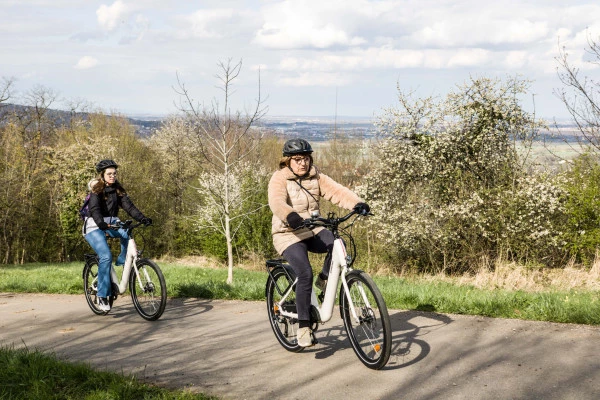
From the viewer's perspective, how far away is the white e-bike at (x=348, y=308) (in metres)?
4.56

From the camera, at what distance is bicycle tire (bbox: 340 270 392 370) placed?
4469 millimetres

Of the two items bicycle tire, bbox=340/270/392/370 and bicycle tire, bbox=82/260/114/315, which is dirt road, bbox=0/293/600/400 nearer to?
bicycle tire, bbox=340/270/392/370

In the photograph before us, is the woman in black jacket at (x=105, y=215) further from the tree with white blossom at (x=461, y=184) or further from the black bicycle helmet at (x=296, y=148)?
the tree with white blossom at (x=461, y=184)

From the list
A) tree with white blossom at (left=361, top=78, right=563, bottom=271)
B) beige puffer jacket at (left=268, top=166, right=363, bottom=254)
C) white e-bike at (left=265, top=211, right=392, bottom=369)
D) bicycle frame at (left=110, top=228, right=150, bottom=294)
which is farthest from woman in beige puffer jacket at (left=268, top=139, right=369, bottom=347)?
tree with white blossom at (left=361, top=78, right=563, bottom=271)

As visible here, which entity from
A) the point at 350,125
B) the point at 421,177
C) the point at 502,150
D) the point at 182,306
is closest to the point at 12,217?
the point at 350,125

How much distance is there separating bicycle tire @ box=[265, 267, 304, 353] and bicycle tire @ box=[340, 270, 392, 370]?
63 cm

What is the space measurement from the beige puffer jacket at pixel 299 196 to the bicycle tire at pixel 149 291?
87.9 inches

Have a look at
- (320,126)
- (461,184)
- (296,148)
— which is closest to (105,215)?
(296,148)

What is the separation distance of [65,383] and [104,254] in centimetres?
342

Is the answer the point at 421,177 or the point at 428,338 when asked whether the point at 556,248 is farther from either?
the point at 428,338

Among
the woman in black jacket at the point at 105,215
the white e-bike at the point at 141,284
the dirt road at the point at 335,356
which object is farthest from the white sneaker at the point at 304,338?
the woman in black jacket at the point at 105,215

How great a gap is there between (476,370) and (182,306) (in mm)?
4500

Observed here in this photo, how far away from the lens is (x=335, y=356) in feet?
16.7

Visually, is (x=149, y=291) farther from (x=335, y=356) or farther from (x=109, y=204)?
(x=335, y=356)
